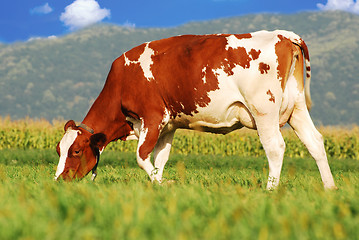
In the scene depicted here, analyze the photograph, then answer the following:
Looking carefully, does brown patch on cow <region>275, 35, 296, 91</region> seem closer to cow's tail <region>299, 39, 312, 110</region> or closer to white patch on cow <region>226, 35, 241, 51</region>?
cow's tail <region>299, 39, 312, 110</region>

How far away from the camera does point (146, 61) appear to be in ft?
22.9

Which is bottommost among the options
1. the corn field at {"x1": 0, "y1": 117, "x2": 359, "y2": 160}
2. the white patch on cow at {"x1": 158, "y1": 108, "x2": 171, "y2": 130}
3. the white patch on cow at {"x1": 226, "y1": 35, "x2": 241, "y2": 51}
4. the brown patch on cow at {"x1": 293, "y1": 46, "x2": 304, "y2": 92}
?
the corn field at {"x1": 0, "y1": 117, "x2": 359, "y2": 160}

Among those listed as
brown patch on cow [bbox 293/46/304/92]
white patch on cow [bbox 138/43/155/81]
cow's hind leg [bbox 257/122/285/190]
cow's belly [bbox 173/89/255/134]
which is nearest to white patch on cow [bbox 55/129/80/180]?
white patch on cow [bbox 138/43/155/81]

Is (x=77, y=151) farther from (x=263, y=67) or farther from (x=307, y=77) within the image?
(x=307, y=77)

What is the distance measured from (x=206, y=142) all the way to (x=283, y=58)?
1465 centimetres

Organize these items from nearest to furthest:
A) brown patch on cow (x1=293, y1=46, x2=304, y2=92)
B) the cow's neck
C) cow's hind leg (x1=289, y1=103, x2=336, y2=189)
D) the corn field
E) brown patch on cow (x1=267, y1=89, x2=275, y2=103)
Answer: brown patch on cow (x1=267, y1=89, x2=275, y2=103), cow's hind leg (x1=289, y1=103, x2=336, y2=189), brown patch on cow (x1=293, y1=46, x2=304, y2=92), the cow's neck, the corn field

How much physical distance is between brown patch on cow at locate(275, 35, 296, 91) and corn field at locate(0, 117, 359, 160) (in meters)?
14.1

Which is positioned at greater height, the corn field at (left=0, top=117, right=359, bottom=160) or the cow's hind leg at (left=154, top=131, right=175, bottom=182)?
the cow's hind leg at (left=154, top=131, right=175, bottom=182)

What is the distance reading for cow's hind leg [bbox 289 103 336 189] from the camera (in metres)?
6.47

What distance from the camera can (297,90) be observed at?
22.2ft

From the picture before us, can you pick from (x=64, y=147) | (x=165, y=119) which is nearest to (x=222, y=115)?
(x=165, y=119)

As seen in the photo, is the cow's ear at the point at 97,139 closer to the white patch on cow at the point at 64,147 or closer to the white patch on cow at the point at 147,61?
the white patch on cow at the point at 64,147

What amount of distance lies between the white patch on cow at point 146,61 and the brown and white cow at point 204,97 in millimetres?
18

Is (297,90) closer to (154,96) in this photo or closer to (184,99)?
(184,99)
